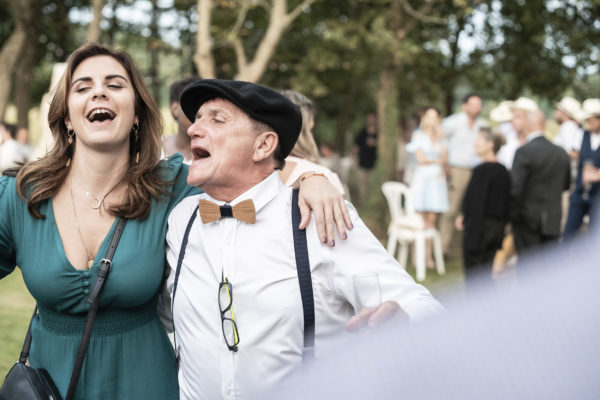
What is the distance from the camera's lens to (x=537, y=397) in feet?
2.78

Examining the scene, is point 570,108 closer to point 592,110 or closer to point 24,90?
point 592,110

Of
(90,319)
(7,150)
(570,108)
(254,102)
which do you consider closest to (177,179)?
(254,102)

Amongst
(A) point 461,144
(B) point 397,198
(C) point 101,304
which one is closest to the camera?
(C) point 101,304

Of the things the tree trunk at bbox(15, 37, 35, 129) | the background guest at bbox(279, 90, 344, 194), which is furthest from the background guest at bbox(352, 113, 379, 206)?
the background guest at bbox(279, 90, 344, 194)

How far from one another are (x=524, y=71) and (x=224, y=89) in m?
20.2

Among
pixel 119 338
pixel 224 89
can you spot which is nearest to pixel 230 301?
pixel 119 338

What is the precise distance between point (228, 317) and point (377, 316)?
56 centimetres

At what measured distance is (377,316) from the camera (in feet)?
6.27

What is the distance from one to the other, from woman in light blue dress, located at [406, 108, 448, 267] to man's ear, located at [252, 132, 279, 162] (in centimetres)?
761

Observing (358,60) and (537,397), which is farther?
(358,60)

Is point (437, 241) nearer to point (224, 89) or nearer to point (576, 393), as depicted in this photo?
point (224, 89)

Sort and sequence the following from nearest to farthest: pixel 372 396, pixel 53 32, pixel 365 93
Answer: pixel 372 396
pixel 53 32
pixel 365 93

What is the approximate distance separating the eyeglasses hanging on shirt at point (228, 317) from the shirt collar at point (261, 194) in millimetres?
293

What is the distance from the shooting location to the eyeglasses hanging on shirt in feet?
7.32
